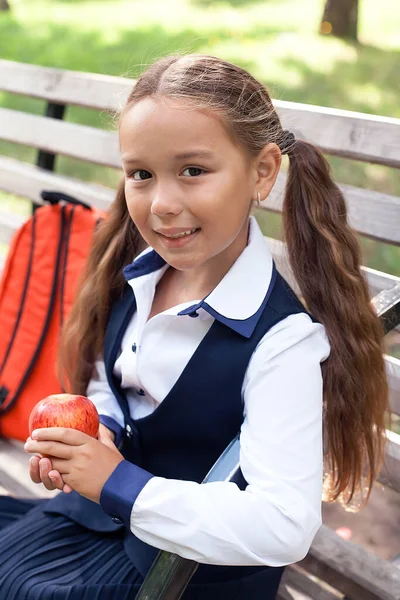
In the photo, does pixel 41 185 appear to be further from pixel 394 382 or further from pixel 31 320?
pixel 394 382

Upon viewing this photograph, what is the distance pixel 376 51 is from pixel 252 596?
5.46m

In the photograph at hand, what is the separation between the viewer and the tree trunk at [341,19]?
665cm

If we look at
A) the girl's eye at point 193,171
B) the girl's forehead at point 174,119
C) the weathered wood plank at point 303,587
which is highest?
the girl's forehead at point 174,119

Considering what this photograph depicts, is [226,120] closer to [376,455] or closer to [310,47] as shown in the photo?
[376,455]

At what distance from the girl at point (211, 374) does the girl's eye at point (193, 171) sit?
0.03ft

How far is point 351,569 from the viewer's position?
1904 mm

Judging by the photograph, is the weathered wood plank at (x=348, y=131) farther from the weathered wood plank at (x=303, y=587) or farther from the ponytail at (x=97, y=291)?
the weathered wood plank at (x=303, y=587)

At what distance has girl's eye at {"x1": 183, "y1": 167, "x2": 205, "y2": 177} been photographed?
4.78 feet

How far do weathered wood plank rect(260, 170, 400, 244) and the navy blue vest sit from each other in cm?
46

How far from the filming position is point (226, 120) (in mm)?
1466

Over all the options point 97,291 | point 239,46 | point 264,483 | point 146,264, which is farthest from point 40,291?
point 239,46

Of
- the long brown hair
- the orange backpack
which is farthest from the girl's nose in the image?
the orange backpack

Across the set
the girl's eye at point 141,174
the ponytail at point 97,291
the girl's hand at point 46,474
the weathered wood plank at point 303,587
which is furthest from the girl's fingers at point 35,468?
the weathered wood plank at point 303,587

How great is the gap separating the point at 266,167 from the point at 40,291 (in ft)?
3.92
